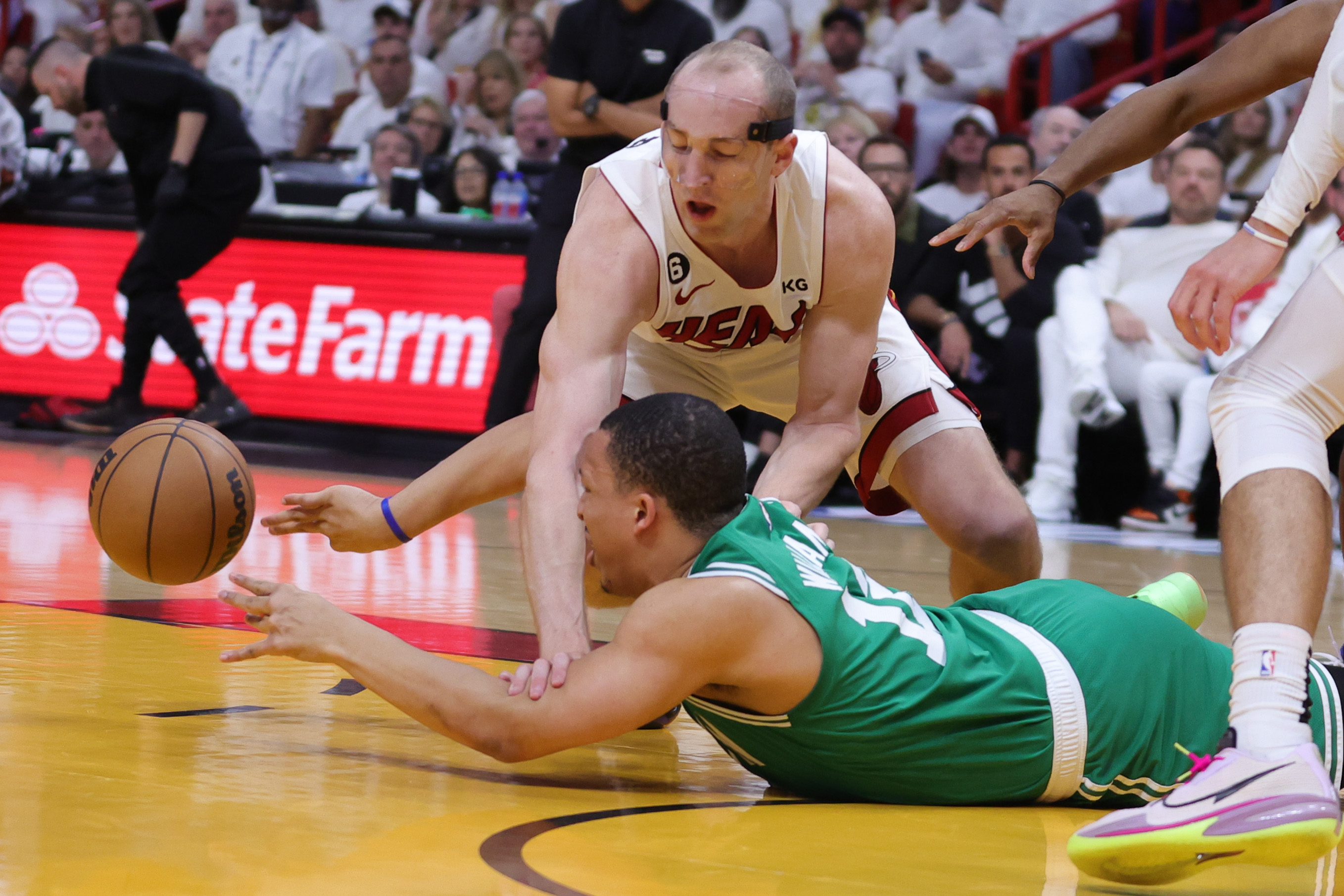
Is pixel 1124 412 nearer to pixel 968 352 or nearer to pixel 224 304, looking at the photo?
pixel 968 352

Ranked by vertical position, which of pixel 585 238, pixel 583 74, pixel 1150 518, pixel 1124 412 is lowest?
pixel 1150 518

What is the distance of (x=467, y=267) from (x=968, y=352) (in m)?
3.07

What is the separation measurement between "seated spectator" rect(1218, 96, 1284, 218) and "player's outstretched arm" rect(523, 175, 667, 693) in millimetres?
6470

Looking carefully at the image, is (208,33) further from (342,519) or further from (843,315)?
(843,315)

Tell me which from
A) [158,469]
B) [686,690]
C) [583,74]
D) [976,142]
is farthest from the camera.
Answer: [976,142]

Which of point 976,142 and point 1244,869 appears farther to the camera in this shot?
point 976,142

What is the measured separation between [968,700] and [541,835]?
2.48ft

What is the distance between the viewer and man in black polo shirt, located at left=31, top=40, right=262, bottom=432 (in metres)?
10.0

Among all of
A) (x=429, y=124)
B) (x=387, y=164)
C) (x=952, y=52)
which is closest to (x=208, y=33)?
(x=429, y=124)

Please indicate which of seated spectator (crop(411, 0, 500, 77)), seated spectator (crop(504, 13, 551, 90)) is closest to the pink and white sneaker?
seated spectator (crop(504, 13, 551, 90))

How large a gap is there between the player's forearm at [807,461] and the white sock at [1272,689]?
121 centimetres

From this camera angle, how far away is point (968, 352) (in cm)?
884

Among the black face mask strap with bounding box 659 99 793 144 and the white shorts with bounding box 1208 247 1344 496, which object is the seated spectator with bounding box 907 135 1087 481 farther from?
the white shorts with bounding box 1208 247 1344 496

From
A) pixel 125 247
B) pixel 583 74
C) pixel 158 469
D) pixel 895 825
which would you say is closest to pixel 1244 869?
pixel 895 825
